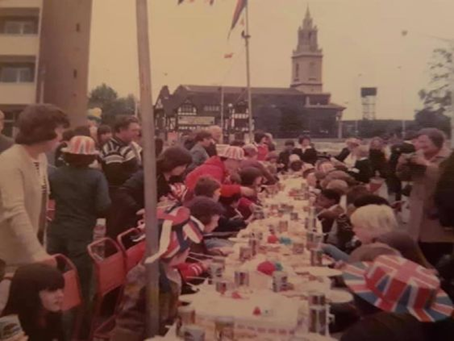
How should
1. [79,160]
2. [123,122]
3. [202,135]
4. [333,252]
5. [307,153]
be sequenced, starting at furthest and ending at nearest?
[307,153], [333,252], [202,135], [79,160], [123,122]

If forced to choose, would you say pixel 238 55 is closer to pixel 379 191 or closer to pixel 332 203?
pixel 379 191

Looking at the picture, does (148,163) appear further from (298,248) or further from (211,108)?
(298,248)

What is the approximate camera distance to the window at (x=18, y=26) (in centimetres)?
234

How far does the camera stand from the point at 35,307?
1.95m

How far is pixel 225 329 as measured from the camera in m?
1.72

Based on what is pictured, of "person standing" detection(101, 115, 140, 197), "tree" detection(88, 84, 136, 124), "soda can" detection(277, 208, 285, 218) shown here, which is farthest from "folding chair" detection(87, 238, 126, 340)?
"soda can" detection(277, 208, 285, 218)

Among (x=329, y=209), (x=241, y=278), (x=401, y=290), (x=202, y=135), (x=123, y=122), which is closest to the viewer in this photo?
(x=401, y=290)

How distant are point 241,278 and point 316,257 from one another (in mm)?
533

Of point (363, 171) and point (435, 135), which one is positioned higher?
point (435, 135)

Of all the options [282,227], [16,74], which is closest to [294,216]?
[282,227]

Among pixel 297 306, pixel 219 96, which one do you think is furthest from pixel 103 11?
pixel 297 306

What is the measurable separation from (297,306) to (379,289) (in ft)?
1.41

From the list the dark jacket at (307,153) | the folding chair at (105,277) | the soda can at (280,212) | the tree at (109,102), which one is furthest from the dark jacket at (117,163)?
the soda can at (280,212)

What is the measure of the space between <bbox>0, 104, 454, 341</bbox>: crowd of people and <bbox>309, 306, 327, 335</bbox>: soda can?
9 centimetres
